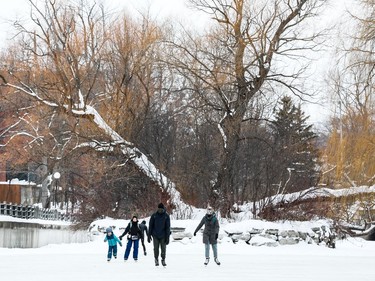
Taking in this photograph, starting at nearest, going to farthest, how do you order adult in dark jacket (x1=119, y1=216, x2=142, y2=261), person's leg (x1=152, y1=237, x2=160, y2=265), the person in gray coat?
person's leg (x1=152, y1=237, x2=160, y2=265) → the person in gray coat → adult in dark jacket (x1=119, y1=216, x2=142, y2=261)

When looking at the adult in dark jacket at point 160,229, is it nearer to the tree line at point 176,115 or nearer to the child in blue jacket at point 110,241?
the child in blue jacket at point 110,241

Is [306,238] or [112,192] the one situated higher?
[112,192]

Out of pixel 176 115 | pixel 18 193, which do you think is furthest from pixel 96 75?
pixel 18 193

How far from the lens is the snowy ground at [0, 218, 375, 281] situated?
16.4 metres

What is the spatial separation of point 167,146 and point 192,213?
202 inches

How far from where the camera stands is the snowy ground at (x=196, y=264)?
16.4m

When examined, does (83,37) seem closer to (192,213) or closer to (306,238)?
(192,213)

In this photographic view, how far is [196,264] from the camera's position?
20.2m

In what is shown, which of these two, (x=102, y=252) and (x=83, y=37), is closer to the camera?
(x=102, y=252)

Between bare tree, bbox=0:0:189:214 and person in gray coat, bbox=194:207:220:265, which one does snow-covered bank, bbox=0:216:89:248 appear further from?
person in gray coat, bbox=194:207:220:265

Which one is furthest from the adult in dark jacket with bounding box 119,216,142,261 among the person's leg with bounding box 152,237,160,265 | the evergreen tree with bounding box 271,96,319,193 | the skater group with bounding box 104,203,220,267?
the evergreen tree with bounding box 271,96,319,193

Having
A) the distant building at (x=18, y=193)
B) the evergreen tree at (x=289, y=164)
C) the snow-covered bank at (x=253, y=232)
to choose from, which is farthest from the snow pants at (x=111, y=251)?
the distant building at (x=18, y=193)

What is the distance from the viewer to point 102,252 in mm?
25203

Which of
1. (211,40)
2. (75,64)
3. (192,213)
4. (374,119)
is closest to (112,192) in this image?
(192,213)
